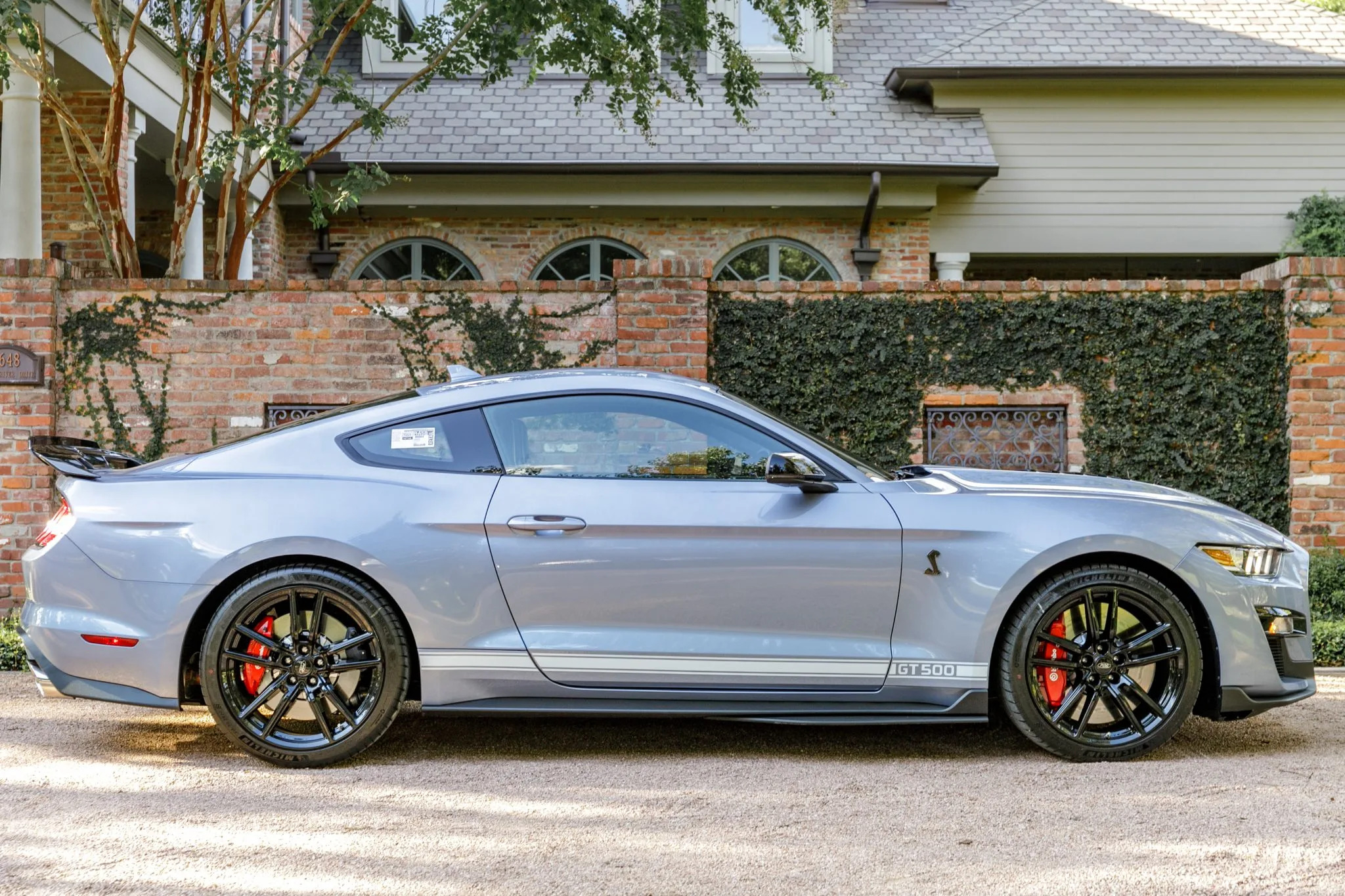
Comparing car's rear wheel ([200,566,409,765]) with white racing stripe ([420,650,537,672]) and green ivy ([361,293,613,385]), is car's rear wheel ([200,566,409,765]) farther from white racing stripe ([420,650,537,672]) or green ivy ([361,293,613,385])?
green ivy ([361,293,613,385])

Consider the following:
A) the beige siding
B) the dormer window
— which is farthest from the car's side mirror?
the dormer window

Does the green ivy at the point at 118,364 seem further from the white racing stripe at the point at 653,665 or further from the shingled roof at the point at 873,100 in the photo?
the shingled roof at the point at 873,100

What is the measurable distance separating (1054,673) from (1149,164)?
40.1 feet

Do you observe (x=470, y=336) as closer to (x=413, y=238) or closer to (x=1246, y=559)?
(x=1246, y=559)

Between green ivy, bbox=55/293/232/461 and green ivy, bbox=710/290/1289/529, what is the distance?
11.6ft

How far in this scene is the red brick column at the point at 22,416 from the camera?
7.70 metres

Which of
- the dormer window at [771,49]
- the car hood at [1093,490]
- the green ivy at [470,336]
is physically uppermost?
the dormer window at [771,49]

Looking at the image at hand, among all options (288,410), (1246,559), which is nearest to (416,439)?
(1246,559)

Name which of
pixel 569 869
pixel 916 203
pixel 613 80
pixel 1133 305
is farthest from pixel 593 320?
pixel 916 203

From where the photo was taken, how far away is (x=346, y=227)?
582 inches

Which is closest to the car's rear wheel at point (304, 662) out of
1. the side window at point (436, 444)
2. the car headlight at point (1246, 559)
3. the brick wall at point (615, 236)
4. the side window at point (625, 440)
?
the side window at point (436, 444)

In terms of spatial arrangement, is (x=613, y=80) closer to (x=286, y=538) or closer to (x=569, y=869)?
(x=286, y=538)

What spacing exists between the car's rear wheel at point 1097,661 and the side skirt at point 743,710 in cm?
21

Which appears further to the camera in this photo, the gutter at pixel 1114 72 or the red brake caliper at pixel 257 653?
the gutter at pixel 1114 72
